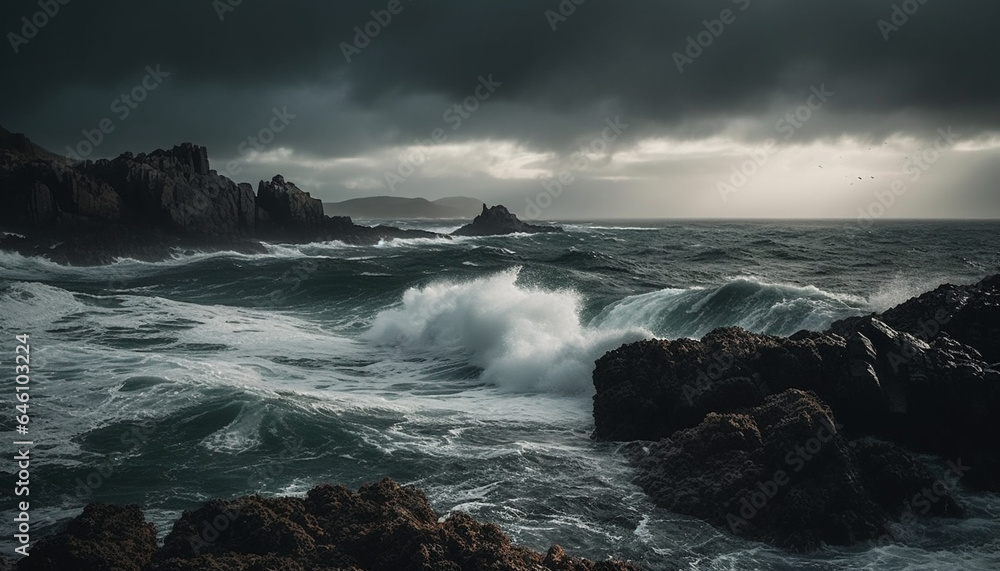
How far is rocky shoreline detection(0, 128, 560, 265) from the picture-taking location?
1720 inches

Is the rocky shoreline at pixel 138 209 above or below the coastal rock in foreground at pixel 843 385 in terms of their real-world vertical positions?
above

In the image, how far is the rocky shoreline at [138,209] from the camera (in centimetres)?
4369

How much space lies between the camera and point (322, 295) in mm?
32094

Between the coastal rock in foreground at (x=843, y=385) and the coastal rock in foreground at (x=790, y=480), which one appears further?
the coastal rock in foreground at (x=843, y=385)

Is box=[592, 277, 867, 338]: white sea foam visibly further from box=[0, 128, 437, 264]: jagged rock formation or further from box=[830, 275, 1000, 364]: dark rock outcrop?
box=[0, 128, 437, 264]: jagged rock formation

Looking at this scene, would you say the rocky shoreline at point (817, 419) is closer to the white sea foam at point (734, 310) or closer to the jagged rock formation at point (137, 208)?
the white sea foam at point (734, 310)

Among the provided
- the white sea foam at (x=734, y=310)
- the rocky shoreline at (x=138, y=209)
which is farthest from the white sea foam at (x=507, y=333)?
the rocky shoreline at (x=138, y=209)

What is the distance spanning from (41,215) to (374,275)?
2446cm

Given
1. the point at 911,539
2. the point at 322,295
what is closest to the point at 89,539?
the point at 911,539

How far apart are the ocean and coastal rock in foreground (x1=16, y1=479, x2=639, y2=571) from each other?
1.66 meters

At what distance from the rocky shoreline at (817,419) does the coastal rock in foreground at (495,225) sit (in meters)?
73.0

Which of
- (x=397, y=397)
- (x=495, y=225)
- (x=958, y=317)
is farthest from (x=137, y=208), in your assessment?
(x=958, y=317)

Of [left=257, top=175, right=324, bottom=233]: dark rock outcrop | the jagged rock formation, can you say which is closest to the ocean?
the jagged rock formation

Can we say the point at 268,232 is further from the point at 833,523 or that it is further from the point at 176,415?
the point at 833,523
